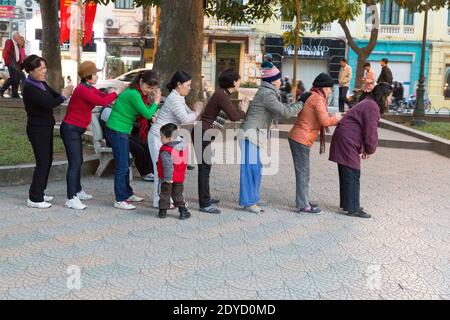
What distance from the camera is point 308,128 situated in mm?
6949

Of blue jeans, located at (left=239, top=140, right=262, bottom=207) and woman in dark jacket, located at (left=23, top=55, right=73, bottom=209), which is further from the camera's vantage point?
blue jeans, located at (left=239, top=140, right=262, bottom=207)

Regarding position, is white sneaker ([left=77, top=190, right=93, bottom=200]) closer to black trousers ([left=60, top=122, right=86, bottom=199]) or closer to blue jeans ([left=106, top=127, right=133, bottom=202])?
black trousers ([left=60, top=122, right=86, bottom=199])

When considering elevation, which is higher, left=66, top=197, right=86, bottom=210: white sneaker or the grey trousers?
the grey trousers

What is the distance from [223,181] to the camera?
8875 millimetres

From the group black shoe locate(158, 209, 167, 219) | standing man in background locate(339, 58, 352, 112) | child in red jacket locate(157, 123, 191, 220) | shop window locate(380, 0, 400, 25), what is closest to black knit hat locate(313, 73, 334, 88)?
child in red jacket locate(157, 123, 191, 220)

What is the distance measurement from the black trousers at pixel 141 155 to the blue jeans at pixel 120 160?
1.31 m

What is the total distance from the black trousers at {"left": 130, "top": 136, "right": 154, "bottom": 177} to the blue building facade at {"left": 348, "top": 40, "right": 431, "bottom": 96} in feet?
91.0

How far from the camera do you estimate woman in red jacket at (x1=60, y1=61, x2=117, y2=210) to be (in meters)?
6.73

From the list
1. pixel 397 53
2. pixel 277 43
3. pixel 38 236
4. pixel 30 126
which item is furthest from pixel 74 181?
pixel 397 53

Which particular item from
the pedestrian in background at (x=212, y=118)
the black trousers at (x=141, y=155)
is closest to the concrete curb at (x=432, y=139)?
the black trousers at (x=141, y=155)

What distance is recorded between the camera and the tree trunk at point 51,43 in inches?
594
